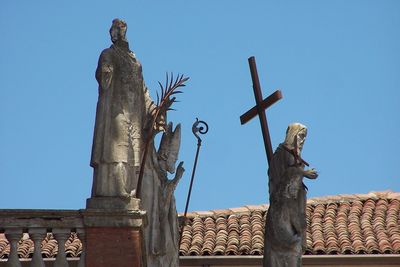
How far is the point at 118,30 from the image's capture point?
17156 mm

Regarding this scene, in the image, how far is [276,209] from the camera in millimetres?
18688

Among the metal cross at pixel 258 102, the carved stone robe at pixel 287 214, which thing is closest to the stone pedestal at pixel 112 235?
the carved stone robe at pixel 287 214

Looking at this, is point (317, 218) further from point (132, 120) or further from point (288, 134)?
point (132, 120)

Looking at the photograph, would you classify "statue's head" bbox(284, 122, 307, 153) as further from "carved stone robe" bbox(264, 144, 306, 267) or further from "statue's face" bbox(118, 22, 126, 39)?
"statue's face" bbox(118, 22, 126, 39)

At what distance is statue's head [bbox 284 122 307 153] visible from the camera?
61.5 feet

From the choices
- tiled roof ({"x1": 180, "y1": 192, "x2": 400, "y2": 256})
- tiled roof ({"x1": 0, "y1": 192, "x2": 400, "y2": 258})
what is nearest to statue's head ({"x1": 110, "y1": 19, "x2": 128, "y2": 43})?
tiled roof ({"x1": 0, "y1": 192, "x2": 400, "y2": 258})

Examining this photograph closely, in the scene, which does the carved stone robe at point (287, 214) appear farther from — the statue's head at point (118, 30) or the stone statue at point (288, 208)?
the statue's head at point (118, 30)

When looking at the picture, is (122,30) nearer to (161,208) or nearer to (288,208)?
(161,208)

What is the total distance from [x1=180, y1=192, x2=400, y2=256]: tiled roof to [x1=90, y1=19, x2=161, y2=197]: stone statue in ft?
33.0

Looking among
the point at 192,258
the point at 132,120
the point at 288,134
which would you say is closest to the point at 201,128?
the point at 288,134

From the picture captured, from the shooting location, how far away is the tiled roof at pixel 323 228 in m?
26.9

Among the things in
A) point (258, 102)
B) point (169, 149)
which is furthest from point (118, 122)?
point (258, 102)

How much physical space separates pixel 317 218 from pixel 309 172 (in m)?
10.9

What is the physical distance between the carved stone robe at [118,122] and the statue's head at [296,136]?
2.16 meters
